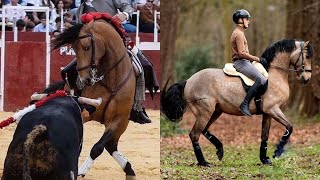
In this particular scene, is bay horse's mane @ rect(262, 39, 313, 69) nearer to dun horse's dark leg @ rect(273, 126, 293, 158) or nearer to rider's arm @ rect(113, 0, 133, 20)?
dun horse's dark leg @ rect(273, 126, 293, 158)

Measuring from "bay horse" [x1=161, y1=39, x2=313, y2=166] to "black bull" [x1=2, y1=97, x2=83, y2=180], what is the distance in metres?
3.16

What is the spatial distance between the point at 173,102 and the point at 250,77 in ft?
2.68

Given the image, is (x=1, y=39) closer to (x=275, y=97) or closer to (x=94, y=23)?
(x=94, y=23)

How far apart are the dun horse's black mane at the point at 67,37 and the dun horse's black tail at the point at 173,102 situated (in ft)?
6.08

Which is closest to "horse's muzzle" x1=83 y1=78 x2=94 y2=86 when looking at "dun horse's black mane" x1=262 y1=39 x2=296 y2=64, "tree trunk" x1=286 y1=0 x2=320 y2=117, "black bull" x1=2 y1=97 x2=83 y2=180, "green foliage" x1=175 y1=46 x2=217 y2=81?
"black bull" x1=2 y1=97 x2=83 y2=180

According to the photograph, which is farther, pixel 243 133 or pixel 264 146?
pixel 243 133

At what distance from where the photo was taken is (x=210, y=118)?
29.5 feet

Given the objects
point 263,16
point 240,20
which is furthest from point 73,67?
point 263,16

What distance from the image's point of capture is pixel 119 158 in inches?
303

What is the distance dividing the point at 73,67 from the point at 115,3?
25.2 inches

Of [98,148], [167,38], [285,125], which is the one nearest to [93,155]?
[98,148]

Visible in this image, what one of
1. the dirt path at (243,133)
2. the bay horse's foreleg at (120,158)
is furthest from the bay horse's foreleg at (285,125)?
the dirt path at (243,133)

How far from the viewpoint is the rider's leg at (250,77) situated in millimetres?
8703

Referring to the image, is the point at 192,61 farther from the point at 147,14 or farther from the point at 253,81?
the point at 147,14
